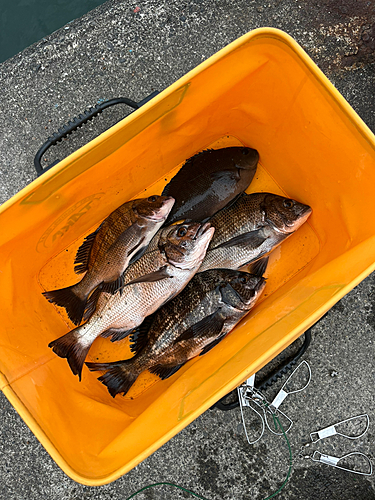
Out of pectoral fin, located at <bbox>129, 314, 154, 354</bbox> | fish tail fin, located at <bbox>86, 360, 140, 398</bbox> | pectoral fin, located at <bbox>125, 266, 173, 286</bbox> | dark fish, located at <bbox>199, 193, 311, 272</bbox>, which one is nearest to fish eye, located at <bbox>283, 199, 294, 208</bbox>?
dark fish, located at <bbox>199, 193, 311, 272</bbox>

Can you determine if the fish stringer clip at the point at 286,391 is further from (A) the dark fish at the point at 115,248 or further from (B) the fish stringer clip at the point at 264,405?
(A) the dark fish at the point at 115,248

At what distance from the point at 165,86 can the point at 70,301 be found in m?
1.27

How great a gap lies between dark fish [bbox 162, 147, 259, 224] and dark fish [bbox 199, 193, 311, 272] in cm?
9

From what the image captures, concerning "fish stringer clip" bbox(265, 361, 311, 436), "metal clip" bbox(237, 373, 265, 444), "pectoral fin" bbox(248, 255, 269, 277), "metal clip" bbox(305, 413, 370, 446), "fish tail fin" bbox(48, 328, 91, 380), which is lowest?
"metal clip" bbox(305, 413, 370, 446)

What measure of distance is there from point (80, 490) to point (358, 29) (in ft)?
9.75

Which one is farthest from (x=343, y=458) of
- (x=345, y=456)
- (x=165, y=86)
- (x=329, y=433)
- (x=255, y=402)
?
(x=165, y=86)

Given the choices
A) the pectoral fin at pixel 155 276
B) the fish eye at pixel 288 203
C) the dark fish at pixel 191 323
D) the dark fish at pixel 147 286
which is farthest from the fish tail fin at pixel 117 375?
the fish eye at pixel 288 203

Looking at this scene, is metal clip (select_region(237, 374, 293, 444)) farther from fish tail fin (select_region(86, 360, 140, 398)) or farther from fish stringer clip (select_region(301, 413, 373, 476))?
fish tail fin (select_region(86, 360, 140, 398))

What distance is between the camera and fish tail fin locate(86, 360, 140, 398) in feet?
5.87

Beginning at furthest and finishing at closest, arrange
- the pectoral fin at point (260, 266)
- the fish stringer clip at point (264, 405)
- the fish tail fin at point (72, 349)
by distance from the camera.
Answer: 1. the fish stringer clip at point (264, 405)
2. the pectoral fin at point (260, 266)
3. the fish tail fin at point (72, 349)

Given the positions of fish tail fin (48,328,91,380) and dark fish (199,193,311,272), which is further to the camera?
dark fish (199,193,311,272)

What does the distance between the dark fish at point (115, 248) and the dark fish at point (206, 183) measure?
149mm

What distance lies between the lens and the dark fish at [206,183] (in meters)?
1.92

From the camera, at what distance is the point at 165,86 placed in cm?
215
